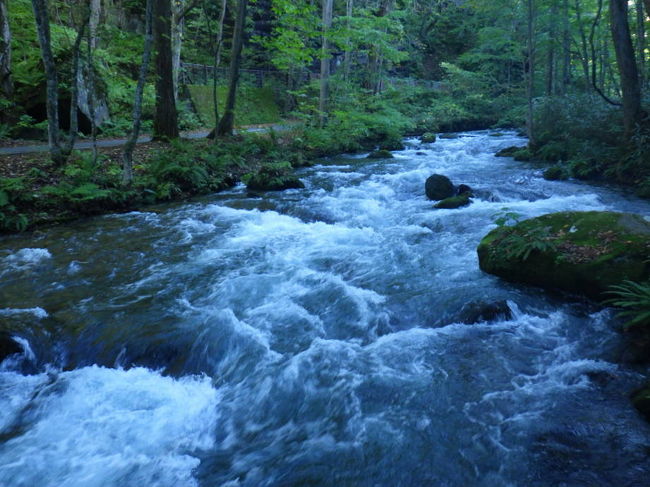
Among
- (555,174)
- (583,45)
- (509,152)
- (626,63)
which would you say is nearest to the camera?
(626,63)

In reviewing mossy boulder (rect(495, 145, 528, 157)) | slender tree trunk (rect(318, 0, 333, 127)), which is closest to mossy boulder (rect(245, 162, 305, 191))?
slender tree trunk (rect(318, 0, 333, 127))

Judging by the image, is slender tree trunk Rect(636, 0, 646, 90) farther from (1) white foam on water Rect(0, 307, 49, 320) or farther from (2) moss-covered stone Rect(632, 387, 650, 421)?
(1) white foam on water Rect(0, 307, 49, 320)

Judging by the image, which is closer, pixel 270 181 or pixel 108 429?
pixel 108 429

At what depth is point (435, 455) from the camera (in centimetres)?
384

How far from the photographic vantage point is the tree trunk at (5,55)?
576 inches

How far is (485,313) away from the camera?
19.5ft

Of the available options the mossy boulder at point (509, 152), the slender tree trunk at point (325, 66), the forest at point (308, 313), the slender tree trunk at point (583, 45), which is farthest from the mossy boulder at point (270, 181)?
the slender tree trunk at point (583, 45)

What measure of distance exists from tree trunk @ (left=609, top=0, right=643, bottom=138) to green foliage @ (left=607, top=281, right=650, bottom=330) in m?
10.00

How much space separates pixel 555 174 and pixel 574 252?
9513 millimetres

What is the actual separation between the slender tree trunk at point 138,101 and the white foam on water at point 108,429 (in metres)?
7.18

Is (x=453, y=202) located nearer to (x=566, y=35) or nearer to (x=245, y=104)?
(x=566, y=35)

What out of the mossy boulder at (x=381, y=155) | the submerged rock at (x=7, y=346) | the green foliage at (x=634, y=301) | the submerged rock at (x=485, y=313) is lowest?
the submerged rock at (x=7, y=346)

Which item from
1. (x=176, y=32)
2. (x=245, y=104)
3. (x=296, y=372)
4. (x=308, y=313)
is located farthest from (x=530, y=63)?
(x=296, y=372)

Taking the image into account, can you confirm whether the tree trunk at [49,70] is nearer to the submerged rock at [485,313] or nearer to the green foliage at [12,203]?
the green foliage at [12,203]
